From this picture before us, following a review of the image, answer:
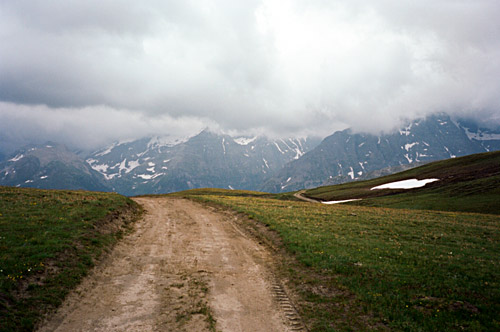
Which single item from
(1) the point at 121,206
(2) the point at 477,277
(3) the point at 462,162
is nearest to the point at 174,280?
(2) the point at 477,277

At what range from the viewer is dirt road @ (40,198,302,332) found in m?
11.0

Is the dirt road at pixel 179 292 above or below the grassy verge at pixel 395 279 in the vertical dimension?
above

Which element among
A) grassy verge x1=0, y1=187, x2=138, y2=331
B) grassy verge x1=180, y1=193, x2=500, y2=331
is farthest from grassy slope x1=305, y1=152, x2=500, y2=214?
grassy verge x1=0, y1=187, x2=138, y2=331

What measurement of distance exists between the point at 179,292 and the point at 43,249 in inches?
362

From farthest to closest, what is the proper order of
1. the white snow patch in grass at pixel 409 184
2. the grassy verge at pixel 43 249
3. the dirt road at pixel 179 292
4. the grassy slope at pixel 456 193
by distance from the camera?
the white snow patch in grass at pixel 409 184, the grassy slope at pixel 456 193, the grassy verge at pixel 43 249, the dirt road at pixel 179 292

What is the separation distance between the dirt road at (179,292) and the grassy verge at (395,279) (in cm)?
205

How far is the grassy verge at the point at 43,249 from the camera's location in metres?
11.1

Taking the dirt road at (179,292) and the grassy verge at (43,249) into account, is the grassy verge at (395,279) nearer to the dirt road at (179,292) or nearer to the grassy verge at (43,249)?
the dirt road at (179,292)

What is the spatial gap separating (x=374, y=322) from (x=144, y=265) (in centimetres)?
1378

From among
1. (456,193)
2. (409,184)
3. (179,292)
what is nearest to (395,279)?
(179,292)

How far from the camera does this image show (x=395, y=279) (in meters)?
15.3

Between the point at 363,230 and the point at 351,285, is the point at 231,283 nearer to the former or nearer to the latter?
the point at 351,285

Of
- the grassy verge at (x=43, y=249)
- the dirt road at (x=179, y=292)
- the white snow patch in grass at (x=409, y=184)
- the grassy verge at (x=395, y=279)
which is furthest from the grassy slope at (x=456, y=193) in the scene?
the grassy verge at (x=43, y=249)

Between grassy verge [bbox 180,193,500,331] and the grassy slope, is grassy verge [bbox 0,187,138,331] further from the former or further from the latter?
A: the grassy slope
